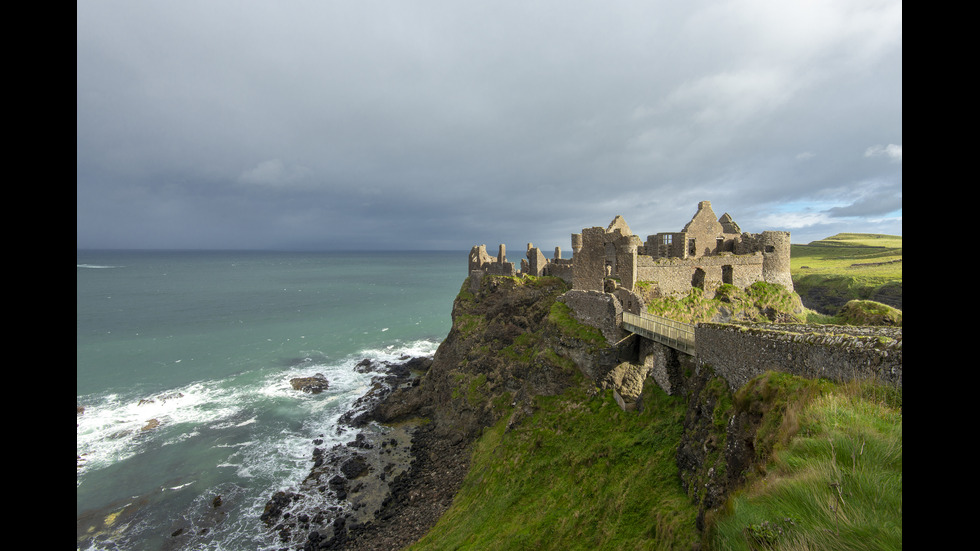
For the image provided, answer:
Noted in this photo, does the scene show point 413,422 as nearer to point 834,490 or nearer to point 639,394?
point 639,394

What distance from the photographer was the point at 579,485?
1977 cm

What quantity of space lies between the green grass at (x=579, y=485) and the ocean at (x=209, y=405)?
14.5 m

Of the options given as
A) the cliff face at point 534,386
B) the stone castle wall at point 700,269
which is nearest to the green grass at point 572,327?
the cliff face at point 534,386

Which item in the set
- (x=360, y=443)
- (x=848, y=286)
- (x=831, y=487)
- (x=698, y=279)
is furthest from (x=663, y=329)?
(x=848, y=286)

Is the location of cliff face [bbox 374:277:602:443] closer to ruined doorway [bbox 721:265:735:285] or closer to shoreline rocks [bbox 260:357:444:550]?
shoreline rocks [bbox 260:357:444:550]

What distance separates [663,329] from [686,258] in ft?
29.4

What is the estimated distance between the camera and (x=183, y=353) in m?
66.8

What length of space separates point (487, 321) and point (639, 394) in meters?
23.5

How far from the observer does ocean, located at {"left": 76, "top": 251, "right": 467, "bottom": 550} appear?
29688 mm

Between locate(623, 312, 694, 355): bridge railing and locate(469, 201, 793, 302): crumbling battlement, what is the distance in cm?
289

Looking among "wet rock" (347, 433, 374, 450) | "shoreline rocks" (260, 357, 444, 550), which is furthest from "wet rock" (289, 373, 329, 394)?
"wet rock" (347, 433, 374, 450)

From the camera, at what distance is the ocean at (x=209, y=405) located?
29.7m

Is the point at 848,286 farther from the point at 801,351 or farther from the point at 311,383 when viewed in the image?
the point at 311,383
